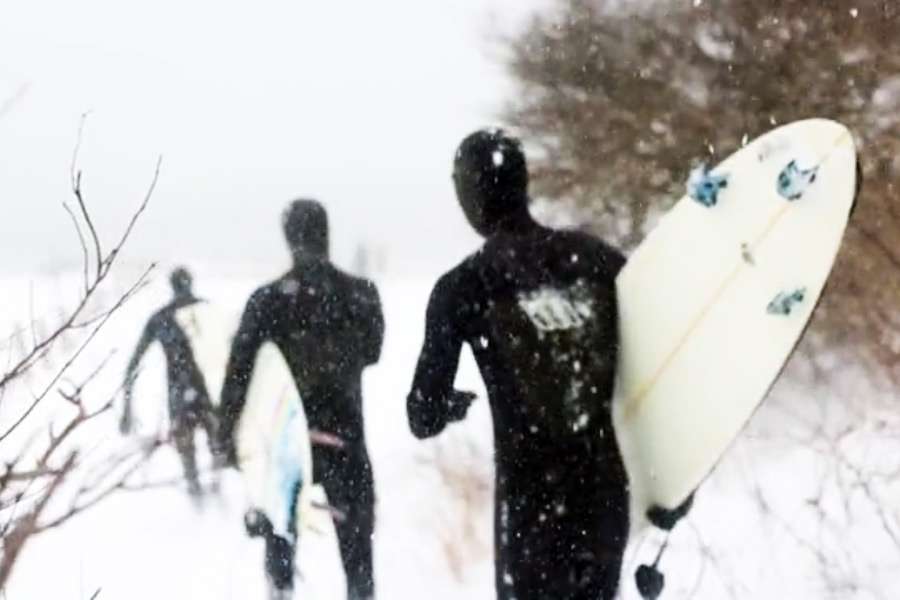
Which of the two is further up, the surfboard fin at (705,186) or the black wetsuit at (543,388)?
the surfboard fin at (705,186)

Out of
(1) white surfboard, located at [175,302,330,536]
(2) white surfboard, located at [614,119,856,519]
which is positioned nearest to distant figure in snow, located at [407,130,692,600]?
(2) white surfboard, located at [614,119,856,519]

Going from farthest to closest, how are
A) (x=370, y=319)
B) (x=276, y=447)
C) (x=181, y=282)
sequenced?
(x=181, y=282)
(x=276, y=447)
(x=370, y=319)

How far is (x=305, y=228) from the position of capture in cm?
395

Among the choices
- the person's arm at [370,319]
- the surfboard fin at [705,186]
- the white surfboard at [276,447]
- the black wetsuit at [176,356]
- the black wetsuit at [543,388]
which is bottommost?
the black wetsuit at [543,388]

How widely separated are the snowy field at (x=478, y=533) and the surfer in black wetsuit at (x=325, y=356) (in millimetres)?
364

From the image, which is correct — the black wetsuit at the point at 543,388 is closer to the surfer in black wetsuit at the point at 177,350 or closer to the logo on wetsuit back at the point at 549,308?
the logo on wetsuit back at the point at 549,308

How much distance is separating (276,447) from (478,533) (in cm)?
145

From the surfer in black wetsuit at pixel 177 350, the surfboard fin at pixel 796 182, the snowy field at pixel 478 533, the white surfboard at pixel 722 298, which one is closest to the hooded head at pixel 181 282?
A: the surfer in black wetsuit at pixel 177 350

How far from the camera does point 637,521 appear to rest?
2.71m

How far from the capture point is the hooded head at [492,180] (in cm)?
255

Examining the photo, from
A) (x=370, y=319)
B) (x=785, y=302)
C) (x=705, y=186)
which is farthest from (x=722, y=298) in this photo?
(x=370, y=319)

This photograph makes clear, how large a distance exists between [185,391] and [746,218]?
454cm

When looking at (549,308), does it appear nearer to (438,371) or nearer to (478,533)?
(438,371)

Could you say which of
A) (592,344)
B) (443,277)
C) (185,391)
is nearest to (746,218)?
(592,344)
